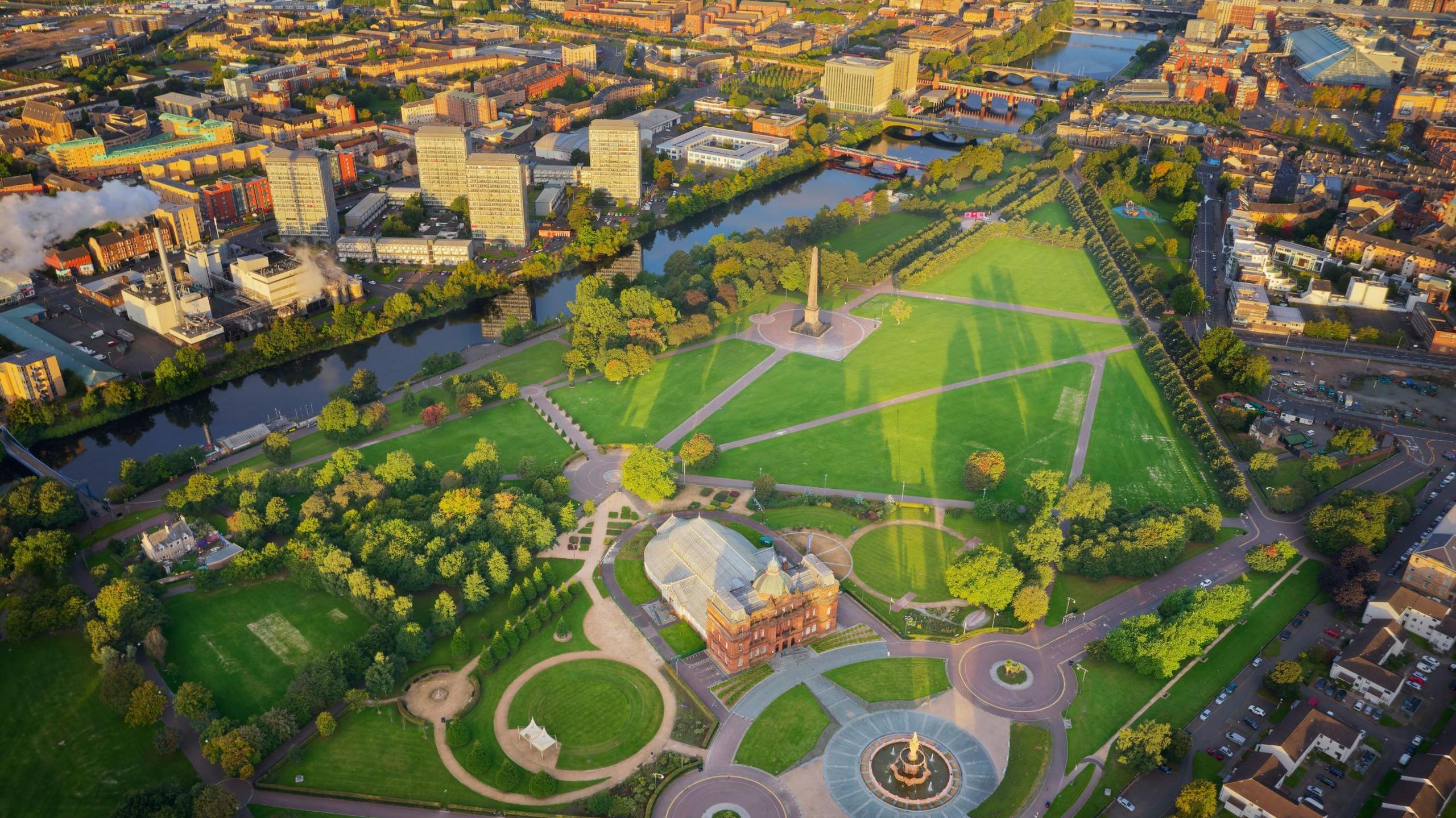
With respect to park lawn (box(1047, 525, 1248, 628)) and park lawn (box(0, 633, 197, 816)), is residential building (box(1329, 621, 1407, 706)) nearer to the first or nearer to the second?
park lawn (box(1047, 525, 1248, 628))

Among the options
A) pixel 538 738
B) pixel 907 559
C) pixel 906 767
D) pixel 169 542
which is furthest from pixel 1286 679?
pixel 169 542

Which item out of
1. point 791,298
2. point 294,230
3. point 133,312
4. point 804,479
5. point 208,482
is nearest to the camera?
point 208,482

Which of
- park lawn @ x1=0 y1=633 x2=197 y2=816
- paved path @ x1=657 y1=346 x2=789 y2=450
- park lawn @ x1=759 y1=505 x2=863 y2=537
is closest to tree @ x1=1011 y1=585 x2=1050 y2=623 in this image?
park lawn @ x1=759 y1=505 x2=863 y2=537

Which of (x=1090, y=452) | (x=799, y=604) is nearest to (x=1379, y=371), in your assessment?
(x=1090, y=452)

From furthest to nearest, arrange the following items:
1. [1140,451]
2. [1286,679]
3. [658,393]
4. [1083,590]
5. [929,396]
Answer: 1. [929,396]
2. [658,393]
3. [1140,451]
4. [1083,590]
5. [1286,679]

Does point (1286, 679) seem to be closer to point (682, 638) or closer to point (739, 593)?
point (739, 593)

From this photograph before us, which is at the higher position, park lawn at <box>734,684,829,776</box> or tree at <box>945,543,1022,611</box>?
tree at <box>945,543,1022,611</box>

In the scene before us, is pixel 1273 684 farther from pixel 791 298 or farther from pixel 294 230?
pixel 294 230
